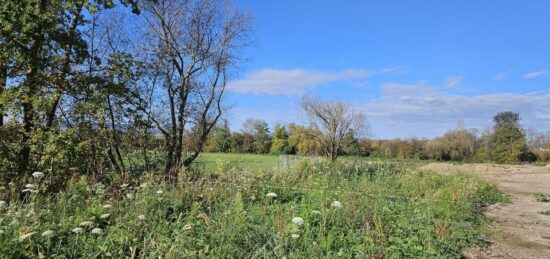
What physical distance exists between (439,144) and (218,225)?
54792 mm

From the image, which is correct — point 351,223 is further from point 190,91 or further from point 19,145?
point 190,91

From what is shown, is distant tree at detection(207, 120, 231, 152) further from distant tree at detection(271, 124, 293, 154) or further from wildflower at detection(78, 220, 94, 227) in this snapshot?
distant tree at detection(271, 124, 293, 154)

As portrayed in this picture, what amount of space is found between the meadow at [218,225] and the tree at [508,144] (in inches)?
1913

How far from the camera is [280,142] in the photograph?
2191 inches

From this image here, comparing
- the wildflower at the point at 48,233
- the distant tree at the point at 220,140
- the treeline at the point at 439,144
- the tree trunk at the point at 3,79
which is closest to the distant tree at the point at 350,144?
the treeline at the point at 439,144

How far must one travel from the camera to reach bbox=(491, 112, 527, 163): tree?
48250 millimetres

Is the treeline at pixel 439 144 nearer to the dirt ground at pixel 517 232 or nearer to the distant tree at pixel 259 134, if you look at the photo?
the distant tree at pixel 259 134

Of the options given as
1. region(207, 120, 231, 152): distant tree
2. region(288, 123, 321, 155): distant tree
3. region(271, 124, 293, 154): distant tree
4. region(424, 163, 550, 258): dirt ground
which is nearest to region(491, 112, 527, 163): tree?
region(288, 123, 321, 155): distant tree

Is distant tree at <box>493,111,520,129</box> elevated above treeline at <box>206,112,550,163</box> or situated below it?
above

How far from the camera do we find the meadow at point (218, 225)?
329 centimetres

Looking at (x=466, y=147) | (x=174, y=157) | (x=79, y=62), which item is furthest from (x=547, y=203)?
(x=466, y=147)

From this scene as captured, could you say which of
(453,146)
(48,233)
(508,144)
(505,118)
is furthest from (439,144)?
(48,233)

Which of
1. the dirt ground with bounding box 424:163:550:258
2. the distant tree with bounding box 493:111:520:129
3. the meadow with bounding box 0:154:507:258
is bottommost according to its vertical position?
the dirt ground with bounding box 424:163:550:258

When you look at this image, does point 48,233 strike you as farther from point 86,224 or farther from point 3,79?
point 3,79
